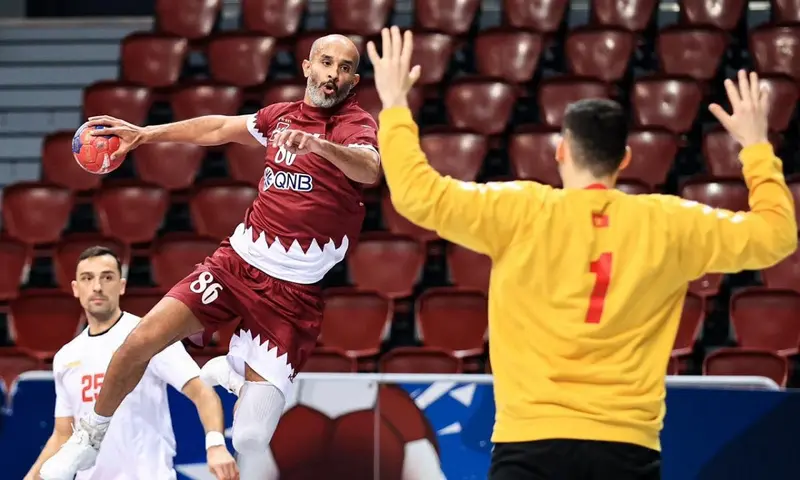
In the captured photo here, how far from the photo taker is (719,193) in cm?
848

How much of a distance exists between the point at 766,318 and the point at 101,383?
14.6ft

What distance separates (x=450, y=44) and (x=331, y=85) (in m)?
5.37

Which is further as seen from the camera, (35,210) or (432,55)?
(432,55)

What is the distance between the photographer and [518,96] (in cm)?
988

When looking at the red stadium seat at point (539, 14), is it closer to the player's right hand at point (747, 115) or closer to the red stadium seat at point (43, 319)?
the red stadium seat at point (43, 319)

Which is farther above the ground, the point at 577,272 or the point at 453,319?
the point at 577,272

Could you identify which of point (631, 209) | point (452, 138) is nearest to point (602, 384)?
point (631, 209)

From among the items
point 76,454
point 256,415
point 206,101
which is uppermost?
point 206,101

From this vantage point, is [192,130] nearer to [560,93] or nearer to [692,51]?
[560,93]

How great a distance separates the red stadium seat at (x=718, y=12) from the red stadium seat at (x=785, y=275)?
9.33 feet

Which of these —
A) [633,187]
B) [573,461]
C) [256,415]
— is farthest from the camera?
[633,187]

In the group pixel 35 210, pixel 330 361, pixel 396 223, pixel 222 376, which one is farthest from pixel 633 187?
pixel 35 210

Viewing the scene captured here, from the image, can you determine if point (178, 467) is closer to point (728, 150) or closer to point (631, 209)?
point (631, 209)

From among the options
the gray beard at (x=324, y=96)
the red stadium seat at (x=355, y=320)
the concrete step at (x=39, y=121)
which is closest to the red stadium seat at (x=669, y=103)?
the red stadium seat at (x=355, y=320)
